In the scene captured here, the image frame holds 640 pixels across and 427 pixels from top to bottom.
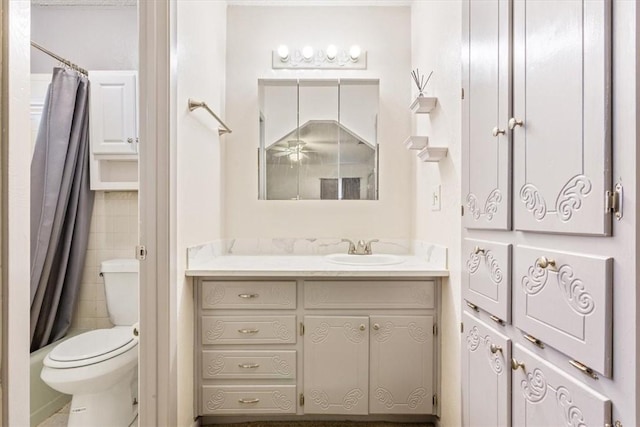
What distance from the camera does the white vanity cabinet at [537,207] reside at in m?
0.74

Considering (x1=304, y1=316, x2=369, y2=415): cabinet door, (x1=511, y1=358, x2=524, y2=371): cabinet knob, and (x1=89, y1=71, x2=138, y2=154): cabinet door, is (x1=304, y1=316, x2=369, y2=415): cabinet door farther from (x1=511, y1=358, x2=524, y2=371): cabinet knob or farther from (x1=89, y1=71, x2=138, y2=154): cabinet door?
(x1=89, y1=71, x2=138, y2=154): cabinet door

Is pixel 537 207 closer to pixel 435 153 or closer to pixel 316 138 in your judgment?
pixel 435 153

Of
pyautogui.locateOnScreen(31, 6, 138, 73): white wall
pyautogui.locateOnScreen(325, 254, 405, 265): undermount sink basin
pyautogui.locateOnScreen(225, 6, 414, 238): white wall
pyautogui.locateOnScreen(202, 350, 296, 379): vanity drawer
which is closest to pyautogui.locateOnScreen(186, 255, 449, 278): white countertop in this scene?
pyautogui.locateOnScreen(325, 254, 405, 265): undermount sink basin

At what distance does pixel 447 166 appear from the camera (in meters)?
1.64

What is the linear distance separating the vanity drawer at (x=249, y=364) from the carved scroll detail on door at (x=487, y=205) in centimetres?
110

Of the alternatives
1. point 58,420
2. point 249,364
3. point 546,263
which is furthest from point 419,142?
point 58,420

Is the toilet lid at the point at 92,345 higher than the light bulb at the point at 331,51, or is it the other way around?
the light bulb at the point at 331,51

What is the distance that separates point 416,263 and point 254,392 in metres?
1.08

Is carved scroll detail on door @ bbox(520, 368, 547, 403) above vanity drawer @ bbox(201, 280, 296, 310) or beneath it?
beneath

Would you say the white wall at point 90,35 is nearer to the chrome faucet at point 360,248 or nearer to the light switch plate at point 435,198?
the chrome faucet at point 360,248

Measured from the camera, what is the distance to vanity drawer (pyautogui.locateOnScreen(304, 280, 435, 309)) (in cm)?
173

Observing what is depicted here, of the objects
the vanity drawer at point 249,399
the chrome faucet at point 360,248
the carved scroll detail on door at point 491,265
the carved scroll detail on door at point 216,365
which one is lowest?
the vanity drawer at point 249,399

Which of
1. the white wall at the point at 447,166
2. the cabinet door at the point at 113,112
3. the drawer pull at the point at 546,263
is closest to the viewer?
the drawer pull at the point at 546,263

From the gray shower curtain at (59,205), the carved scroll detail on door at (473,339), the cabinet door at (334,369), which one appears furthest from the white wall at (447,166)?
the gray shower curtain at (59,205)
